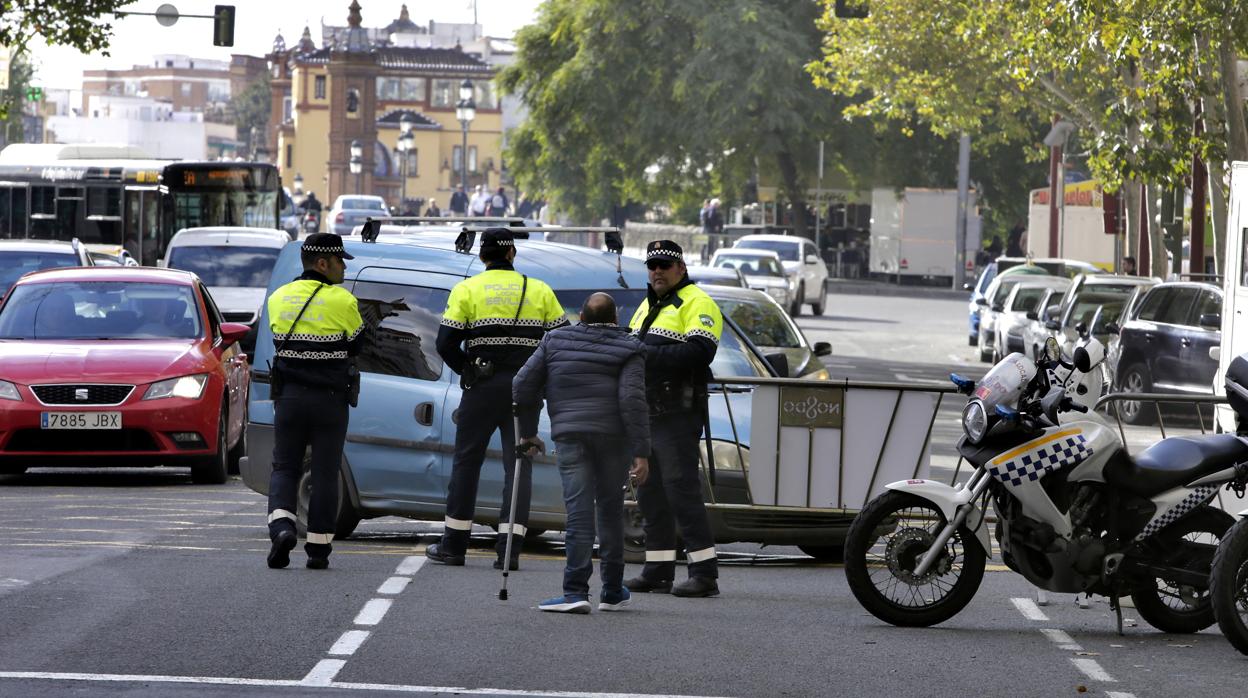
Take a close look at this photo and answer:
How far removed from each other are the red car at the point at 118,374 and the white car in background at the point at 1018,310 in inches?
645

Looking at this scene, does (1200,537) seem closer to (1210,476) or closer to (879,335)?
(1210,476)

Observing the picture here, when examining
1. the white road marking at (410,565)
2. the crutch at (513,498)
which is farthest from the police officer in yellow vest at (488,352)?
the crutch at (513,498)

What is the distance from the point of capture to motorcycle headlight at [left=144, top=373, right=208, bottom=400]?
15625 mm

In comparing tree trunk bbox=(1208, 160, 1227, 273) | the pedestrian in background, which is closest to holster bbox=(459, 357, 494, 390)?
tree trunk bbox=(1208, 160, 1227, 273)

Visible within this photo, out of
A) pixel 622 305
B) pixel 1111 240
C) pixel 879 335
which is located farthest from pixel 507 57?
pixel 622 305

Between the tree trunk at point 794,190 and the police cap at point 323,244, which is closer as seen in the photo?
the police cap at point 323,244

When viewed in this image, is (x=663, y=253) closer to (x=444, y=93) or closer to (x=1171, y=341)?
(x=1171, y=341)

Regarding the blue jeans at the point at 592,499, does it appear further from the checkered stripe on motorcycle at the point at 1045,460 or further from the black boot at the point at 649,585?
the checkered stripe on motorcycle at the point at 1045,460

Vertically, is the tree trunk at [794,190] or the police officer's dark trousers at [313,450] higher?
the tree trunk at [794,190]

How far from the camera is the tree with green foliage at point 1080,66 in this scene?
25016 mm

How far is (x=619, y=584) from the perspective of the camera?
10.1 m

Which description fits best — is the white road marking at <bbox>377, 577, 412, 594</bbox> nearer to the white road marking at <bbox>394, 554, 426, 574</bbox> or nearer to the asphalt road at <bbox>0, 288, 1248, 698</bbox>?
the asphalt road at <bbox>0, 288, 1248, 698</bbox>

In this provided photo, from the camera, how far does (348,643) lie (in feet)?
29.3

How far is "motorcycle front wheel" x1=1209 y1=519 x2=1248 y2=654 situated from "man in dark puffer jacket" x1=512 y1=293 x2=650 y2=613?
247 centimetres
